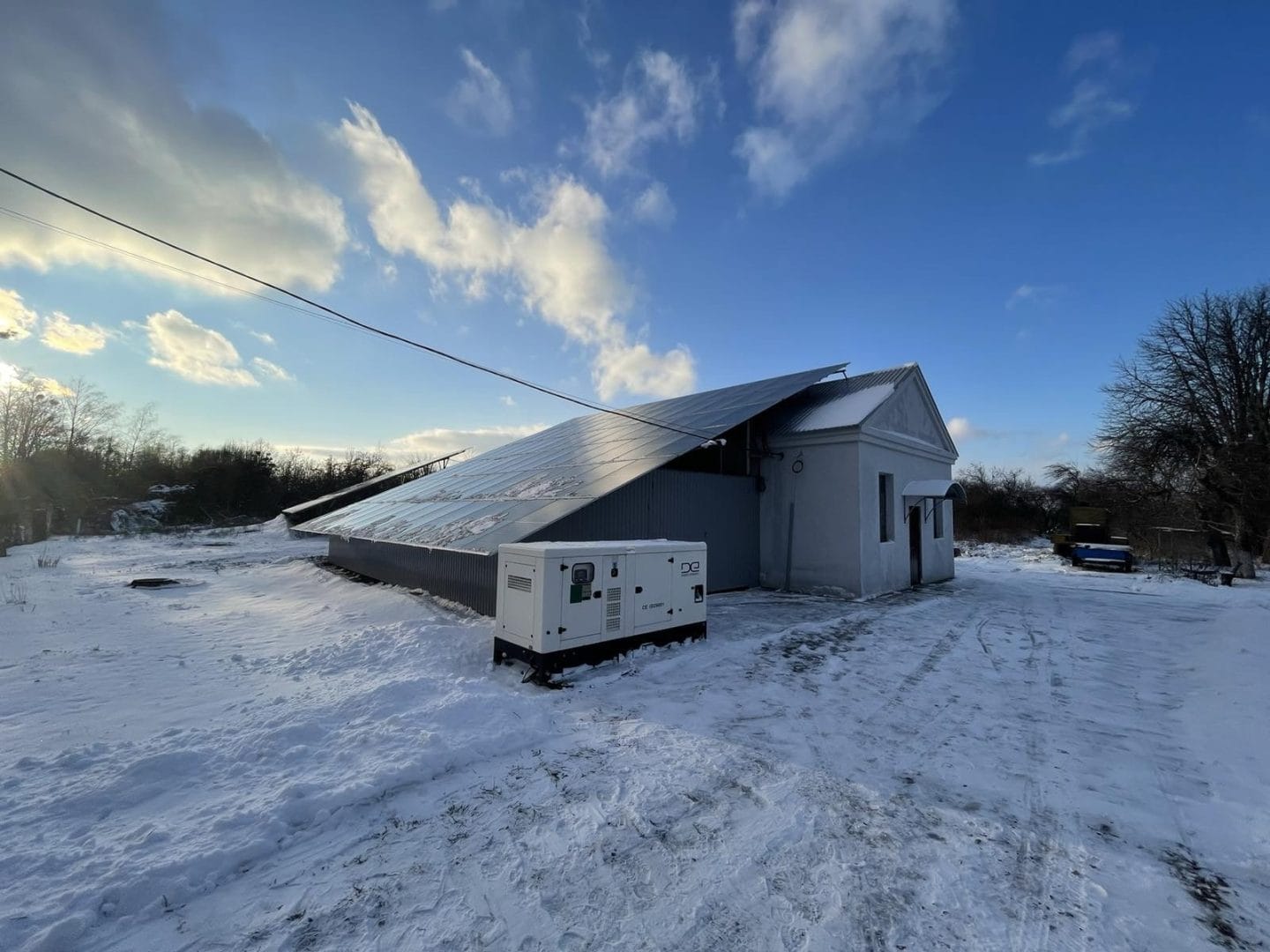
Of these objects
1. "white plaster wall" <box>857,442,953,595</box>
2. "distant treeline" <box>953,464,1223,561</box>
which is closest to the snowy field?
"white plaster wall" <box>857,442,953,595</box>

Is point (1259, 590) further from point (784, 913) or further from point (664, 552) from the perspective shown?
point (784, 913)

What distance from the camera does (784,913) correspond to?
276cm

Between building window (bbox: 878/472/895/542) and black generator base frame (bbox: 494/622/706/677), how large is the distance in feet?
27.8

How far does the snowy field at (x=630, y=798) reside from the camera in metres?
2.71

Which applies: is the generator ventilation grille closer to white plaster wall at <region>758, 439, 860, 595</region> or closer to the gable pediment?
white plaster wall at <region>758, 439, 860, 595</region>

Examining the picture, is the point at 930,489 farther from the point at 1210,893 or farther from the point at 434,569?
the point at 434,569

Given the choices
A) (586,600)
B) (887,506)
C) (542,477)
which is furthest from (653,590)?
(887,506)

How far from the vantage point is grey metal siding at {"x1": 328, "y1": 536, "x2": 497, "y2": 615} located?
9617 mm

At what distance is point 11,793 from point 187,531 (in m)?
33.2

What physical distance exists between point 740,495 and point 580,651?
8087 millimetres

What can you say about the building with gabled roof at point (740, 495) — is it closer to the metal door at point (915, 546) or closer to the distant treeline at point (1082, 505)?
the metal door at point (915, 546)

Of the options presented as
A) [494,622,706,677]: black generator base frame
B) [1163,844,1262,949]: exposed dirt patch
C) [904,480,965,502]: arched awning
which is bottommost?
[1163,844,1262,949]: exposed dirt patch

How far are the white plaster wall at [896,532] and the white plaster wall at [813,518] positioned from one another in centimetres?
27

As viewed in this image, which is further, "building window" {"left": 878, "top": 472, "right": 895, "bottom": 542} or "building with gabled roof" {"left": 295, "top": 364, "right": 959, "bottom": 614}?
"building window" {"left": 878, "top": 472, "right": 895, "bottom": 542}
